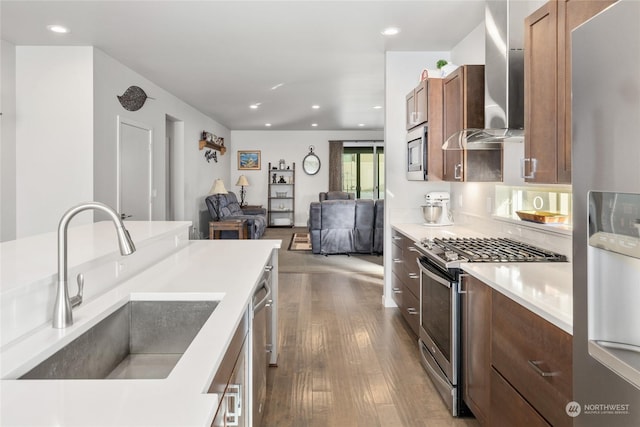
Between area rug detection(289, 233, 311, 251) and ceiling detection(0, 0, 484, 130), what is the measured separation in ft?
10.0

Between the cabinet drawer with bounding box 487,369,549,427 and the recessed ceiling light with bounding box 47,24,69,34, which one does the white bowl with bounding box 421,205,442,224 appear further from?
the recessed ceiling light with bounding box 47,24,69,34

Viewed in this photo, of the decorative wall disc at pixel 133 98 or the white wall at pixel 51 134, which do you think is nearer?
the white wall at pixel 51 134

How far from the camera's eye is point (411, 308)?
345 centimetres

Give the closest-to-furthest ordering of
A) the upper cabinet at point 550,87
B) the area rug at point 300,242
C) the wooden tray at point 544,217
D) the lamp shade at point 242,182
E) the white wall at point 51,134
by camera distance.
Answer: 1. the upper cabinet at point 550,87
2. the wooden tray at point 544,217
3. the white wall at point 51,134
4. the area rug at point 300,242
5. the lamp shade at point 242,182

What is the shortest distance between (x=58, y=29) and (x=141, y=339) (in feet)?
11.6

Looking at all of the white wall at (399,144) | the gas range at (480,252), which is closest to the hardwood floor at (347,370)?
the white wall at (399,144)

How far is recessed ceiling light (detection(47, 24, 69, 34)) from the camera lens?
12.5 ft

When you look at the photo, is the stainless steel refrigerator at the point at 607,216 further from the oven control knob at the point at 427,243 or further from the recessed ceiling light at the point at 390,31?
the recessed ceiling light at the point at 390,31

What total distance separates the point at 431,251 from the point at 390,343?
114 cm

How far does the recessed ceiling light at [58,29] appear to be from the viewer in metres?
3.80

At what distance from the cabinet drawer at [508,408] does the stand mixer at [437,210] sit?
236 centimetres

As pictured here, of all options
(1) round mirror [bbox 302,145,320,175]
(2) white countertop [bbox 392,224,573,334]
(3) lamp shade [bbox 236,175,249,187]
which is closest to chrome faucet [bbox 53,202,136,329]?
(2) white countertop [bbox 392,224,573,334]

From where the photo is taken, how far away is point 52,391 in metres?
0.88

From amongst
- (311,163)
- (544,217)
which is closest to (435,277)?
(544,217)
